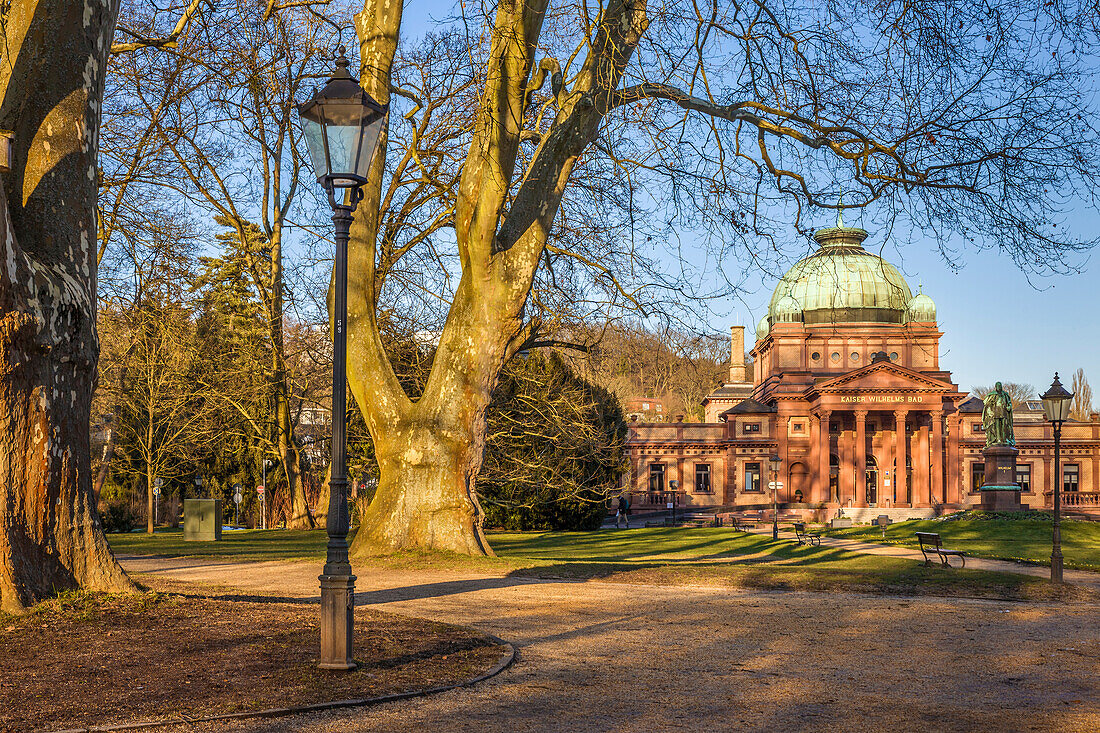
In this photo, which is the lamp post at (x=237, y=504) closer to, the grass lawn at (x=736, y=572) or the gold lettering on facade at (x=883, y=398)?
the grass lawn at (x=736, y=572)

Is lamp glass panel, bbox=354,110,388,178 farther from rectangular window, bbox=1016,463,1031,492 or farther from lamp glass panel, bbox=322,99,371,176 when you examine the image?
rectangular window, bbox=1016,463,1031,492

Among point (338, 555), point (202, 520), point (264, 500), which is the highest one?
point (338, 555)

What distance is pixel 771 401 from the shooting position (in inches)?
3189

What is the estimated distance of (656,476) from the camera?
82.6m

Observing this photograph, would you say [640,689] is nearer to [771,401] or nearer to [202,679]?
[202,679]

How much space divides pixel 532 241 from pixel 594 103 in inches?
96.1

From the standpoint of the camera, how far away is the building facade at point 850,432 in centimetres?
7325

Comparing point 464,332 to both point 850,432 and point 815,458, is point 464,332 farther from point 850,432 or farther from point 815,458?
point 850,432

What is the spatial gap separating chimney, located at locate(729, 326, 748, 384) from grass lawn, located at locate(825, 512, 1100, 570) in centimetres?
5747

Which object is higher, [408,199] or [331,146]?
[408,199]

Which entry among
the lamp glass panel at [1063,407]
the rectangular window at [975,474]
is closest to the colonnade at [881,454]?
the rectangular window at [975,474]

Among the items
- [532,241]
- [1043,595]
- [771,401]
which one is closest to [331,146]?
[532,241]

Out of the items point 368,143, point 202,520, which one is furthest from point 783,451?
point 368,143

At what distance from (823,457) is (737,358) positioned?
92.1 ft
